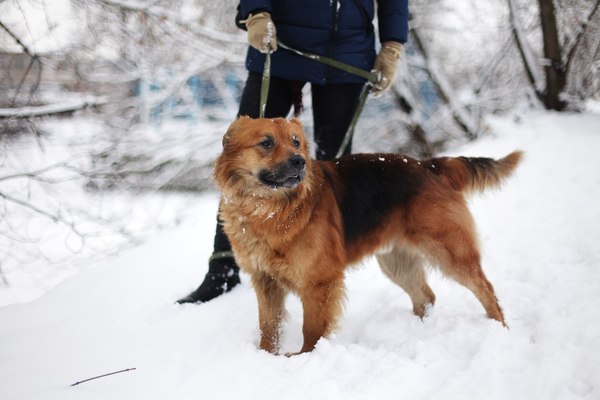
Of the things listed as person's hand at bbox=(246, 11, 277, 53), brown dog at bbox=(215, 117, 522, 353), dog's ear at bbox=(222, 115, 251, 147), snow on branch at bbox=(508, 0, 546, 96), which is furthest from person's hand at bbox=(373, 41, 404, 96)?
snow on branch at bbox=(508, 0, 546, 96)

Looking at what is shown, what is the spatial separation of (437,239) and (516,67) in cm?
458

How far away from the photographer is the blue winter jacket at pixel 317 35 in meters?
2.64

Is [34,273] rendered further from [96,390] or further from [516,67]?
[516,67]

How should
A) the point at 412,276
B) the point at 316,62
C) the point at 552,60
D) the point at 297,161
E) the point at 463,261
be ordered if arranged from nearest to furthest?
the point at 297,161 < the point at 463,261 < the point at 316,62 < the point at 412,276 < the point at 552,60

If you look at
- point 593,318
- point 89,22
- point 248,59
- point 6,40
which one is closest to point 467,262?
point 593,318

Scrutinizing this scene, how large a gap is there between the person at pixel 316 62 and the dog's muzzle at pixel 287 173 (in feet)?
2.35

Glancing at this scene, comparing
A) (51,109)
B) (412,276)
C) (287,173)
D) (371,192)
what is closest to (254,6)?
(287,173)

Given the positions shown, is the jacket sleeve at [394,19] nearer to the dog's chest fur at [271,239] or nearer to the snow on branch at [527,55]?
the dog's chest fur at [271,239]

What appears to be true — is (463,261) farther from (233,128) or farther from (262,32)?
(262,32)

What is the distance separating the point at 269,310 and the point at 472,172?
144 cm

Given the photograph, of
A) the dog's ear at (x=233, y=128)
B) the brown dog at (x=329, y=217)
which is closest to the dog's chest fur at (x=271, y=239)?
the brown dog at (x=329, y=217)

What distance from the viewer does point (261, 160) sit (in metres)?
2.26

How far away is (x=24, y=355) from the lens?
87.9 inches

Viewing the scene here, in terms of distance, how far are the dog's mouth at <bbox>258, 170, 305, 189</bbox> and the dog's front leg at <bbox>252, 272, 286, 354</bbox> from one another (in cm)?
52
